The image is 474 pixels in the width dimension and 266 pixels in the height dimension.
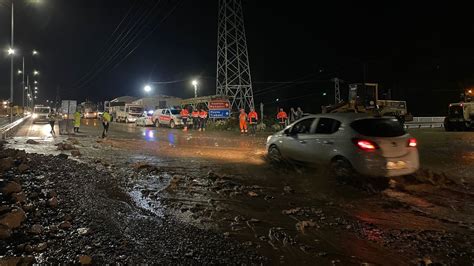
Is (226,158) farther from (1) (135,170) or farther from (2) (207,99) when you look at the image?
(2) (207,99)

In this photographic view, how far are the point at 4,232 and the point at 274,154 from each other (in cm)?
758

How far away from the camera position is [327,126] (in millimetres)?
9758

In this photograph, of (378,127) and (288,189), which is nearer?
(288,189)

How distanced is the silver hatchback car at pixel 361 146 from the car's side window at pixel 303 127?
0.17 metres

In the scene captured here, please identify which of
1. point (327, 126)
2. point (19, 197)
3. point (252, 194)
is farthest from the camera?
point (327, 126)

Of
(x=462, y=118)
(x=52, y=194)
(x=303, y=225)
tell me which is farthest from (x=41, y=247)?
(x=462, y=118)

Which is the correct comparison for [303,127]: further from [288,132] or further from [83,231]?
[83,231]

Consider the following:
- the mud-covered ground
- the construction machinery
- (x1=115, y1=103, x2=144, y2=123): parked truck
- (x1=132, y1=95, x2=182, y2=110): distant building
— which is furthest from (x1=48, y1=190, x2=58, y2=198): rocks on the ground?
(x1=132, y1=95, x2=182, y2=110): distant building

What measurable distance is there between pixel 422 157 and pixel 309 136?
243 inches

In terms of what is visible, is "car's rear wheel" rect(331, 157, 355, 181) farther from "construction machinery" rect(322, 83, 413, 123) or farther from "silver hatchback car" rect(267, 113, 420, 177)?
"construction machinery" rect(322, 83, 413, 123)

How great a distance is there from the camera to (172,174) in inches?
419

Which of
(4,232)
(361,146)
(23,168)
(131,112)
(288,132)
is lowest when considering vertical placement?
(4,232)

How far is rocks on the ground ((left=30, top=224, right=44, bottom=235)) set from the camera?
5.59m

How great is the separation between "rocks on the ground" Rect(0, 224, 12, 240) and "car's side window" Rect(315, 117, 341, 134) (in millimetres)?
6571
